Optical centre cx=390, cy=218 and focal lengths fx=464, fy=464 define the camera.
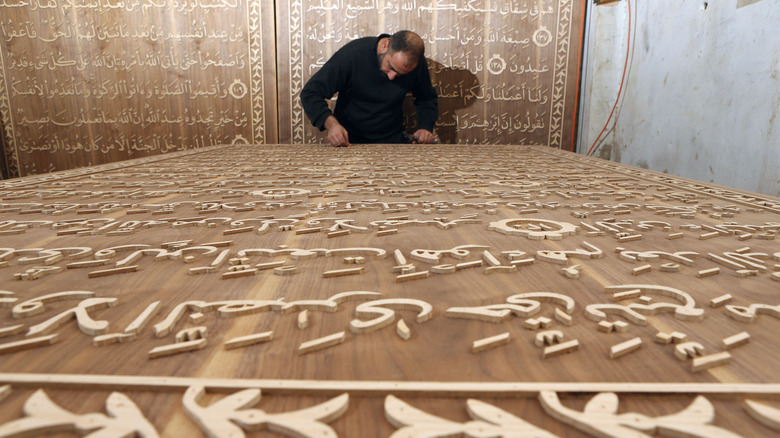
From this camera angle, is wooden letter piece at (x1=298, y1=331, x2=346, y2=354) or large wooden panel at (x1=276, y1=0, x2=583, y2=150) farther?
large wooden panel at (x1=276, y1=0, x2=583, y2=150)

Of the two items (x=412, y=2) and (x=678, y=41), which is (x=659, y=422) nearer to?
(x=678, y=41)

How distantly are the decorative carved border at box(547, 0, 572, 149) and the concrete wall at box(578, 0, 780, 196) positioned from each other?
240 millimetres

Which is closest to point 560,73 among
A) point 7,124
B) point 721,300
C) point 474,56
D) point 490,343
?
point 474,56

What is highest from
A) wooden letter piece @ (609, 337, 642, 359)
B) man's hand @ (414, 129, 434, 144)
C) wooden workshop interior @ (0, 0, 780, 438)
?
man's hand @ (414, 129, 434, 144)

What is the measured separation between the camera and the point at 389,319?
1.94ft

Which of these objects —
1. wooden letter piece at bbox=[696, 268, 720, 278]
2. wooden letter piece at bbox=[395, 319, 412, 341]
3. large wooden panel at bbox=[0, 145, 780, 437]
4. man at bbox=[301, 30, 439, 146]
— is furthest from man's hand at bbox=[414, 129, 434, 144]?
wooden letter piece at bbox=[395, 319, 412, 341]

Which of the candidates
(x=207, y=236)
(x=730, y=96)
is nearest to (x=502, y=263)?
(x=207, y=236)

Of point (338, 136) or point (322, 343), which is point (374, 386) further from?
point (338, 136)

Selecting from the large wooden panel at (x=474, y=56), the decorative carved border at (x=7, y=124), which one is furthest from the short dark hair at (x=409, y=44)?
the decorative carved border at (x=7, y=124)

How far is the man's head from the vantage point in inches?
149

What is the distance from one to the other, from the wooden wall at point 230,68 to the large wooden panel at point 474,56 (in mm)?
11

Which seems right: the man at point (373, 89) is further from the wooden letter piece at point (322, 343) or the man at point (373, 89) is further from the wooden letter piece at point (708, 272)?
the wooden letter piece at point (322, 343)

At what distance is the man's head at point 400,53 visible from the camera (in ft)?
12.4

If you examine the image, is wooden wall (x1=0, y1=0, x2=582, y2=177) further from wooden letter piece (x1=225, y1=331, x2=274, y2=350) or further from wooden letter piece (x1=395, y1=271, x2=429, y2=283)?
wooden letter piece (x1=225, y1=331, x2=274, y2=350)
